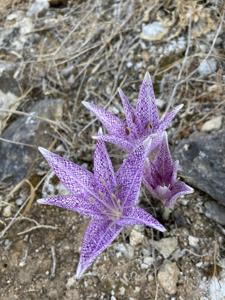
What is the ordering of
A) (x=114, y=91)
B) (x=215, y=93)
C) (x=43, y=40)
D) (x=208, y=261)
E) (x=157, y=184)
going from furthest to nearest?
1. (x=43, y=40)
2. (x=114, y=91)
3. (x=215, y=93)
4. (x=208, y=261)
5. (x=157, y=184)

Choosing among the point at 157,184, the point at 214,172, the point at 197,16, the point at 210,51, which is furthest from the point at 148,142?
the point at 197,16

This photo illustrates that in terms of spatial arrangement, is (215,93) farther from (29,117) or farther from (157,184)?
(29,117)

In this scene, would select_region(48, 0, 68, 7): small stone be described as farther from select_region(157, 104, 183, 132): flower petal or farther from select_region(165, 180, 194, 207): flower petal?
select_region(165, 180, 194, 207): flower petal

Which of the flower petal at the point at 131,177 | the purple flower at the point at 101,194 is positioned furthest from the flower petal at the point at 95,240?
the flower petal at the point at 131,177

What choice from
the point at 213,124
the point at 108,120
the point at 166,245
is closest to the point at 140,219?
the point at 108,120

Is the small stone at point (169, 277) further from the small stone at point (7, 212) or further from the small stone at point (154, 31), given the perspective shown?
the small stone at point (154, 31)
